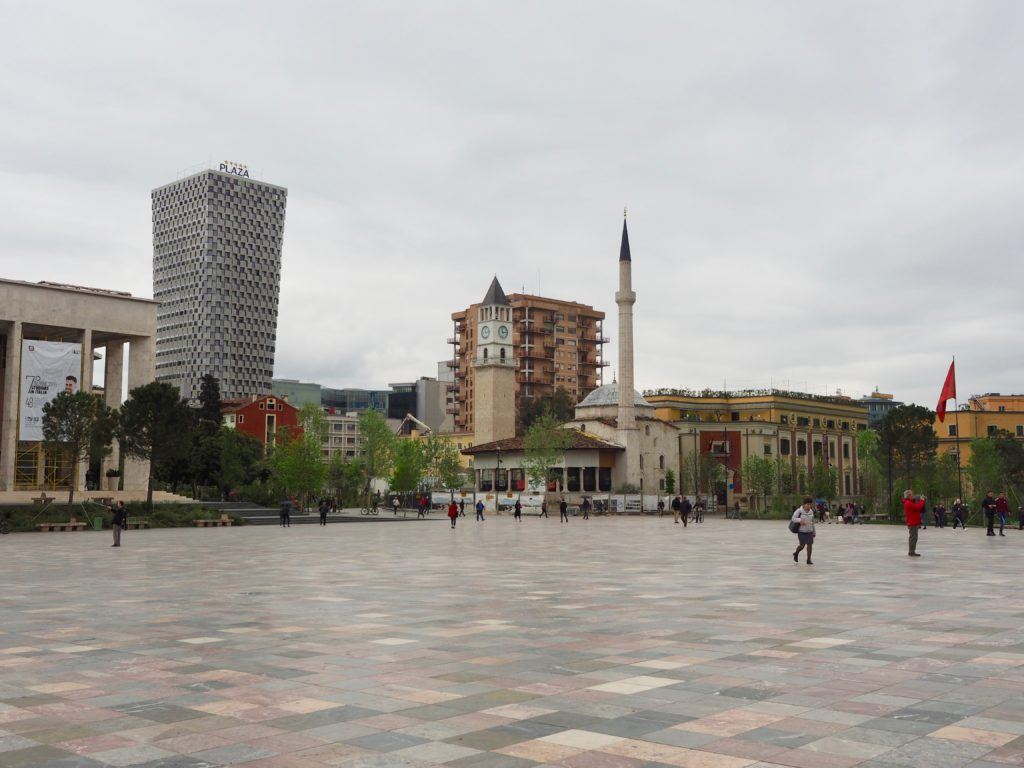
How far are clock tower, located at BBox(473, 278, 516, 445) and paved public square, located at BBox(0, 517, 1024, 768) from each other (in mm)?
83471

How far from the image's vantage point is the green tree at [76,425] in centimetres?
4312

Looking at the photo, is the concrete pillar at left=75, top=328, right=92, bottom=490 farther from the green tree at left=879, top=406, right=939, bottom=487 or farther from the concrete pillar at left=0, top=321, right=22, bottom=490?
the green tree at left=879, top=406, right=939, bottom=487

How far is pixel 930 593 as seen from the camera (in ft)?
48.0

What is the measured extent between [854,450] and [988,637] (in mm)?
112092

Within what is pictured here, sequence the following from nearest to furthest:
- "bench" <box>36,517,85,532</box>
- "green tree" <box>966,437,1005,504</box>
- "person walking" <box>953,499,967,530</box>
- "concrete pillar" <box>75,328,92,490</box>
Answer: "bench" <box>36,517,85,532</box>, "person walking" <box>953,499,967,530</box>, "concrete pillar" <box>75,328,92,490</box>, "green tree" <box>966,437,1005,504</box>

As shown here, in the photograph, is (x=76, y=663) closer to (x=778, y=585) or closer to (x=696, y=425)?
(x=778, y=585)

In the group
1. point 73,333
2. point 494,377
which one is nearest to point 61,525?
point 73,333

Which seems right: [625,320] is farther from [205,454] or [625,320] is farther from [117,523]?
[117,523]

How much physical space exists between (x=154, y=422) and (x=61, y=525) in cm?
662

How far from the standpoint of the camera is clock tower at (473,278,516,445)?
102 metres

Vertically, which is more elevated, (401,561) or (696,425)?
(696,425)

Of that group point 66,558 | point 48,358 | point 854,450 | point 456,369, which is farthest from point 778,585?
point 456,369

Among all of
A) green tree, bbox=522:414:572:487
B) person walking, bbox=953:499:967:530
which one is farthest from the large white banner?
person walking, bbox=953:499:967:530

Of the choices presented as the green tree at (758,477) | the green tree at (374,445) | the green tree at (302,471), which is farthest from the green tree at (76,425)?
the green tree at (758,477)
